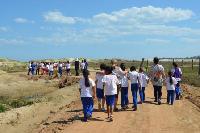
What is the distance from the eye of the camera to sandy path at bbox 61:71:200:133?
50.8 feet

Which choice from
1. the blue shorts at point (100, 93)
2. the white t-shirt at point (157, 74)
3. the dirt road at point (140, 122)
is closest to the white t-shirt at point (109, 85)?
the dirt road at point (140, 122)

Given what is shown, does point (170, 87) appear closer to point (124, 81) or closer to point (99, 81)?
point (124, 81)

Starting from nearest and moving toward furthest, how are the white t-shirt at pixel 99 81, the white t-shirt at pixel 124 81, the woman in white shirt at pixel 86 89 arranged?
1. the woman in white shirt at pixel 86 89
2. the white t-shirt at pixel 99 81
3. the white t-shirt at pixel 124 81

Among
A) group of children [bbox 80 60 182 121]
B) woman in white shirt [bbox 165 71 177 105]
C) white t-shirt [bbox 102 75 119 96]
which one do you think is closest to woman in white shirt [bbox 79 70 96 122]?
group of children [bbox 80 60 182 121]

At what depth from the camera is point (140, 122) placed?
16.7m

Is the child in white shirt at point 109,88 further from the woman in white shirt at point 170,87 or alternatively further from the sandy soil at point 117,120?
the woman in white shirt at point 170,87

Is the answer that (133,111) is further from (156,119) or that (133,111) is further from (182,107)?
(182,107)

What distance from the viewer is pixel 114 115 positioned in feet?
58.5

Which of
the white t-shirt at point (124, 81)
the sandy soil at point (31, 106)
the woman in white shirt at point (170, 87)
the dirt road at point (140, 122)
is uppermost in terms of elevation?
the white t-shirt at point (124, 81)

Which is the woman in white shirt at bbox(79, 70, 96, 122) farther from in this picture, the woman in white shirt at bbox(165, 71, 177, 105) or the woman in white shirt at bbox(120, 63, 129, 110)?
the woman in white shirt at bbox(165, 71, 177, 105)

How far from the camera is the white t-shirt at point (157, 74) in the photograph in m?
20.6

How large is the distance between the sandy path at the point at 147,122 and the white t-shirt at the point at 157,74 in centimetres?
112

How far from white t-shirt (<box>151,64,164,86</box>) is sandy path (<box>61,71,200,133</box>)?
1.12m

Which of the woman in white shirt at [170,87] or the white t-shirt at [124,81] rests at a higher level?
the white t-shirt at [124,81]
